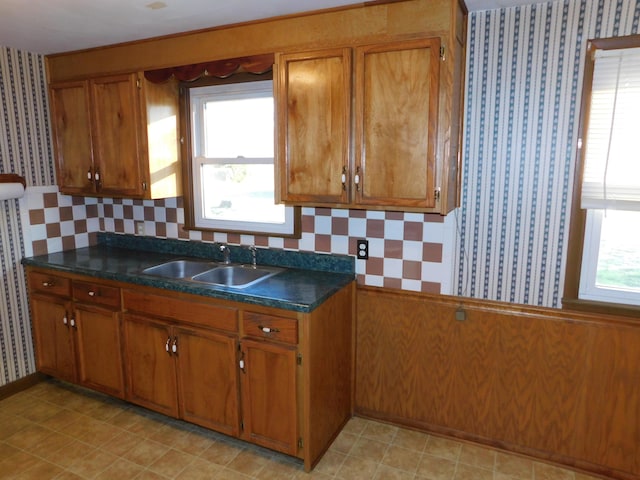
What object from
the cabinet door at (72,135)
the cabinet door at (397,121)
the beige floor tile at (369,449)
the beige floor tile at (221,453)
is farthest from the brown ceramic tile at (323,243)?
the cabinet door at (72,135)

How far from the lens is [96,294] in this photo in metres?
2.65

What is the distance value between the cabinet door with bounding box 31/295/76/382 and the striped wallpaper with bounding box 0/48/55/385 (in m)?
0.08

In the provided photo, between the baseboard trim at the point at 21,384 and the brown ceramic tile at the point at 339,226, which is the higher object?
the brown ceramic tile at the point at 339,226

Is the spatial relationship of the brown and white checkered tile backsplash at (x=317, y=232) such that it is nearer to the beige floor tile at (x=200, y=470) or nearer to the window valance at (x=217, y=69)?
the window valance at (x=217, y=69)

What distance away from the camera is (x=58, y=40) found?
8.55 feet

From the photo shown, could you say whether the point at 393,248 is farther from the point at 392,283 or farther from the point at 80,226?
the point at 80,226

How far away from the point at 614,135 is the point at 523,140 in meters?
0.36

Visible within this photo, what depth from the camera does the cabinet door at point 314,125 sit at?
2.10 metres

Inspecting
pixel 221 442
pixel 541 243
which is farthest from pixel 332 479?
pixel 541 243

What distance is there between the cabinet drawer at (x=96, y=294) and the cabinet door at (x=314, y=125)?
1.22 m

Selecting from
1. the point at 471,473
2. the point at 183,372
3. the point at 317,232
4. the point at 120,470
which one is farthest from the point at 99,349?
the point at 471,473

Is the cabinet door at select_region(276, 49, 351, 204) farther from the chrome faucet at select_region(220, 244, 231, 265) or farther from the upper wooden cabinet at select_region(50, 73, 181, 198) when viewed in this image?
the upper wooden cabinet at select_region(50, 73, 181, 198)

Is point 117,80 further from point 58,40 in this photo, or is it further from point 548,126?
point 548,126

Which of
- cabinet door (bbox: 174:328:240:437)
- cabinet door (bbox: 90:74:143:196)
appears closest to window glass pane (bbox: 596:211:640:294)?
cabinet door (bbox: 174:328:240:437)
